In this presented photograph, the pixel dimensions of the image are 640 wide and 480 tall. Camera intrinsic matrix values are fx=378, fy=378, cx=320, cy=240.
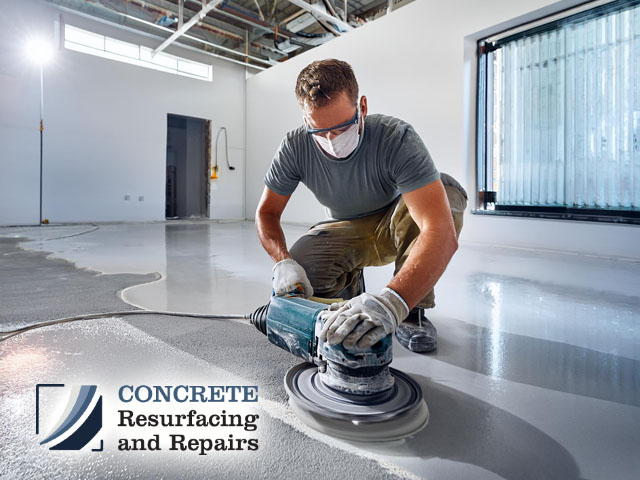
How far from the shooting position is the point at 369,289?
2115 millimetres

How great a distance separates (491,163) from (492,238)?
85 cm

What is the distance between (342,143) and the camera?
117 cm

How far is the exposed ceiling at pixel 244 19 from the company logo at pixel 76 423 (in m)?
5.56

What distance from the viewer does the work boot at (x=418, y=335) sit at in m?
1.24

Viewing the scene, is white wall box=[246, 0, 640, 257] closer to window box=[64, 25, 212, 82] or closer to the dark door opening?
window box=[64, 25, 212, 82]

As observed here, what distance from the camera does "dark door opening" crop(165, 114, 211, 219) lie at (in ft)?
26.6

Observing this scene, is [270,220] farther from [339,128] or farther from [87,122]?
[87,122]

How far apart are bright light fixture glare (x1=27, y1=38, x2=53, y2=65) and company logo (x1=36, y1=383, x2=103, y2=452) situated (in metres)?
7.06

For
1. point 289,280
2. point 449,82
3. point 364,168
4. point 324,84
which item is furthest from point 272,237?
point 449,82

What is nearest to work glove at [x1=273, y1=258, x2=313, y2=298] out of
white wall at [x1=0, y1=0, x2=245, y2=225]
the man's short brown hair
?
the man's short brown hair

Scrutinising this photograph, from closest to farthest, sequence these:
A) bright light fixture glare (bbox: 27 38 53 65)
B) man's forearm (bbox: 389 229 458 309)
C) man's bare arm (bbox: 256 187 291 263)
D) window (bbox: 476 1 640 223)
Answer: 1. man's forearm (bbox: 389 229 458 309)
2. man's bare arm (bbox: 256 187 291 263)
3. window (bbox: 476 1 640 223)
4. bright light fixture glare (bbox: 27 38 53 65)

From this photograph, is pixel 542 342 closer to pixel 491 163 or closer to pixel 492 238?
pixel 492 238

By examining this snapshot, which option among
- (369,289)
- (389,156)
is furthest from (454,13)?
(389,156)

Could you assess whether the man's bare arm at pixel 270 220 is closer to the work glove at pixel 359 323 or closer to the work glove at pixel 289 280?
the work glove at pixel 289 280
